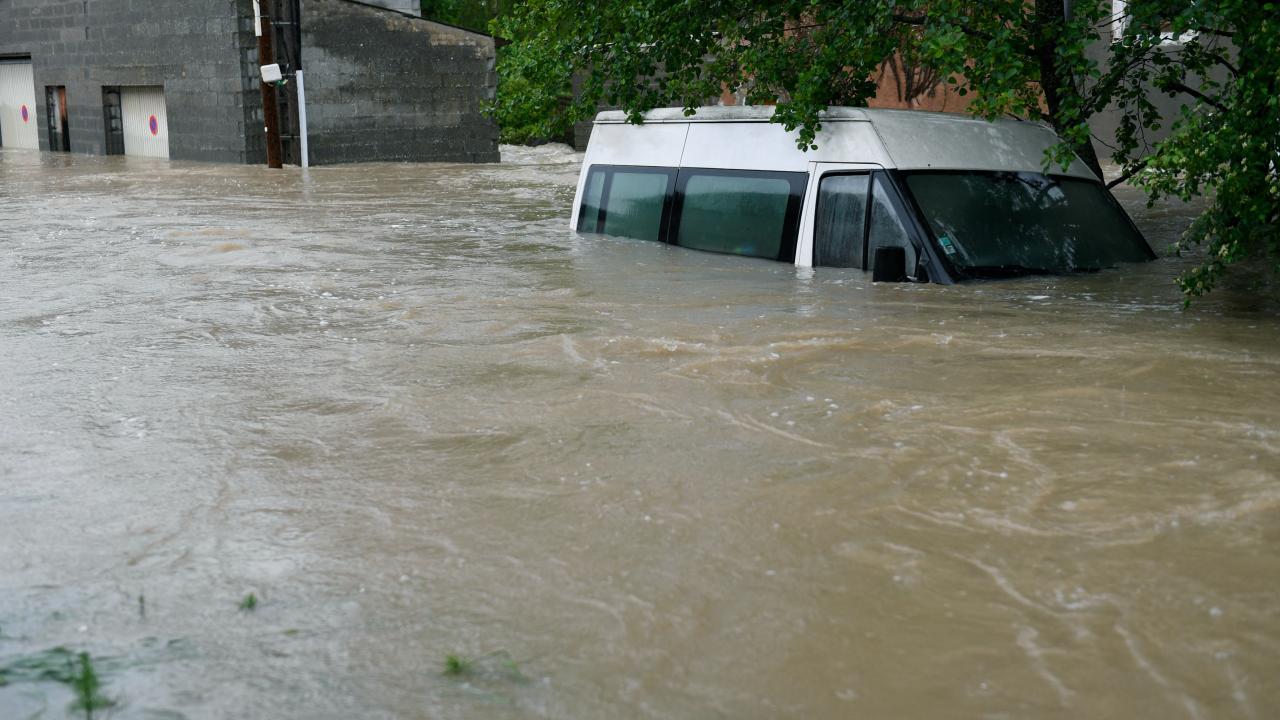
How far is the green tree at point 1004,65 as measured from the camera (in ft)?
23.0

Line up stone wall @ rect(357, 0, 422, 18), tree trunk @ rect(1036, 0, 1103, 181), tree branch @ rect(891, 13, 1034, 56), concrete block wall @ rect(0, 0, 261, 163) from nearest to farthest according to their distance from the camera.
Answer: tree branch @ rect(891, 13, 1034, 56) → tree trunk @ rect(1036, 0, 1103, 181) → concrete block wall @ rect(0, 0, 261, 163) → stone wall @ rect(357, 0, 422, 18)

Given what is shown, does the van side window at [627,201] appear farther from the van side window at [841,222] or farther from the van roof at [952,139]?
the van side window at [841,222]

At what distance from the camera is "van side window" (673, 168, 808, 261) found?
8727 millimetres

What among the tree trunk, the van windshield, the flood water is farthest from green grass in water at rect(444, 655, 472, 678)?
the tree trunk

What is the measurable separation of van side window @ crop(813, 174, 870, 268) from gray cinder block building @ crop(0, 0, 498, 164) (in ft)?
65.8

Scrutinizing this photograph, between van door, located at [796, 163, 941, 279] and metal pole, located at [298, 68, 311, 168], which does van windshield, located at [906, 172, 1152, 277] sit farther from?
metal pole, located at [298, 68, 311, 168]

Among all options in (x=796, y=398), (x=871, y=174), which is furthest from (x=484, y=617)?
(x=871, y=174)

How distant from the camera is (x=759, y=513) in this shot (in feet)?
14.8

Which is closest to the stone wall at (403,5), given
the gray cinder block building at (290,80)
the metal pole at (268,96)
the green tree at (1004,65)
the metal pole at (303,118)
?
the gray cinder block building at (290,80)

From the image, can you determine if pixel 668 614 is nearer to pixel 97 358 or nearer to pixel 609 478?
pixel 609 478

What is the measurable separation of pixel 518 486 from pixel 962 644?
1890 millimetres

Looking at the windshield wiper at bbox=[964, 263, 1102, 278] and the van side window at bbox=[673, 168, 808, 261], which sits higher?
the van side window at bbox=[673, 168, 808, 261]

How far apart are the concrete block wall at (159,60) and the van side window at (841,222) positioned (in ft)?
68.7

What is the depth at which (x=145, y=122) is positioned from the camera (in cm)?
3039
